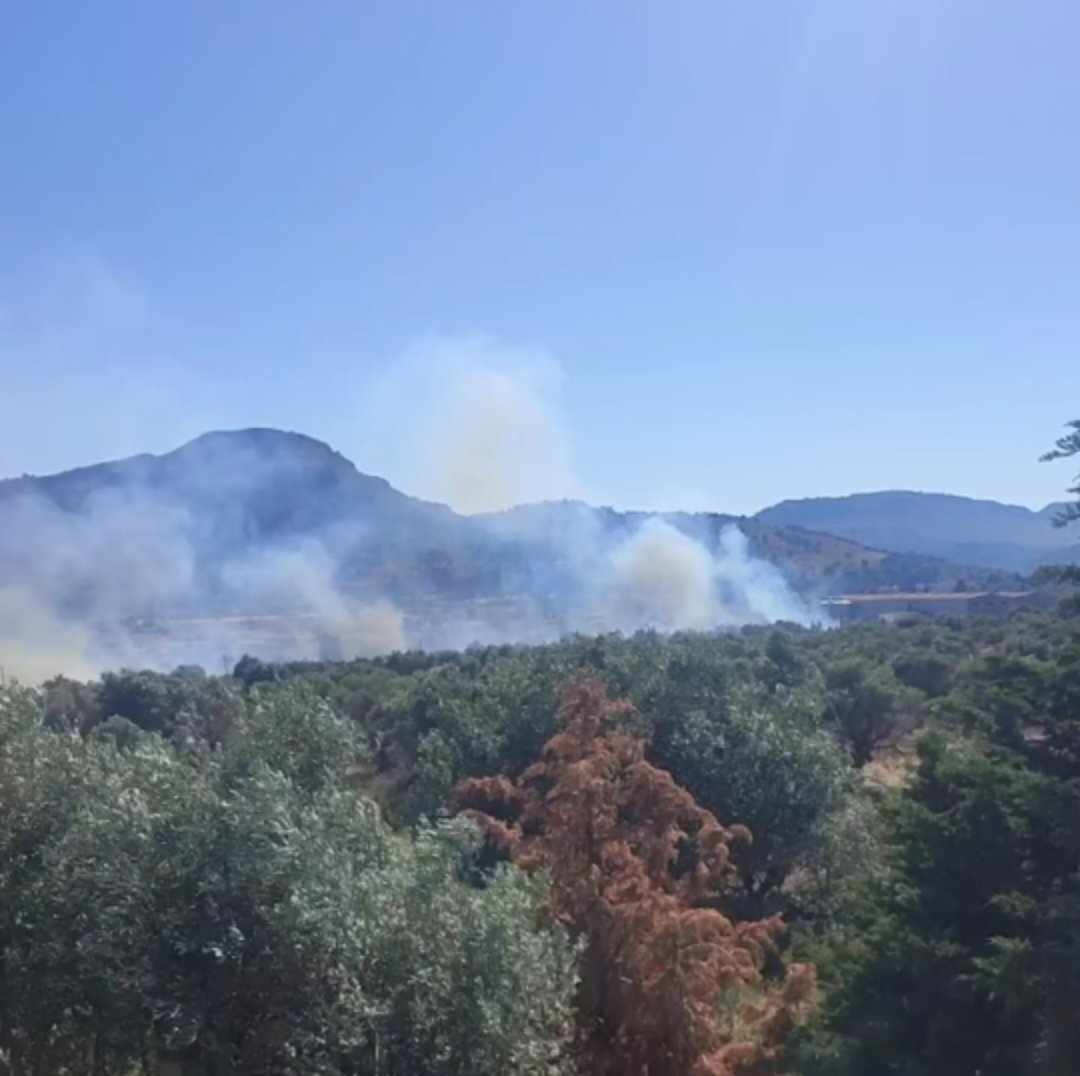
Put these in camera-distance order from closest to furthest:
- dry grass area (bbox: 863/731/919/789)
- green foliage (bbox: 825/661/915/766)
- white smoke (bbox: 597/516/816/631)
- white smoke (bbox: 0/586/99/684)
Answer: dry grass area (bbox: 863/731/919/789)
green foliage (bbox: 825/661/915/766)
white smoke (bbox: 0/586/99/684)
white smoke (bbox: 597/516/816/631)

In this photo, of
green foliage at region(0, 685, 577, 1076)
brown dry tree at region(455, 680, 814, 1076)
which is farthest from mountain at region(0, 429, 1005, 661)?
green foliage at region(0, 685, 577, 1076)

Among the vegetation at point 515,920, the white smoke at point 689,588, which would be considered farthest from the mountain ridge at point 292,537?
the vegetation at point 515,920

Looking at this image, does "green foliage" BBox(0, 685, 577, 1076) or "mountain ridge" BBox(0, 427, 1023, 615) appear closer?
"green foliage" BBox(0, 685, 577, 1076)

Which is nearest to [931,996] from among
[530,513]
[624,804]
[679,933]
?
[679,933]

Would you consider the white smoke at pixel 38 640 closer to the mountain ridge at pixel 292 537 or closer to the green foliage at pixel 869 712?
the mountain ridge at pixel 292 537

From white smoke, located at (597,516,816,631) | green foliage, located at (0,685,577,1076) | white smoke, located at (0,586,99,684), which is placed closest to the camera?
green foliage, located at (0,685,577,1076)

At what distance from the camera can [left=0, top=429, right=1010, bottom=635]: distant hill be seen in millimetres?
119750

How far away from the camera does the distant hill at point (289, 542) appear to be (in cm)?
11975

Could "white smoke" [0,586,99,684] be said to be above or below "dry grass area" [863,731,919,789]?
above

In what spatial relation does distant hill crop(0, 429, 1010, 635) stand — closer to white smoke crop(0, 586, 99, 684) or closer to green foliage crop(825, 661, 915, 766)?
white smoke crop(0, 586, 99, 684)

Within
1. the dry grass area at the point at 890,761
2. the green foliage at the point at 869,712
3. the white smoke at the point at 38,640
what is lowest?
the dry grass area at the point at 890,761

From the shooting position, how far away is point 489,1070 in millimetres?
12258

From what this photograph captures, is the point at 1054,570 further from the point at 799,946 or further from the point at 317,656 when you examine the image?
the point at 317,656

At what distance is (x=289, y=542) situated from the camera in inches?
5640
